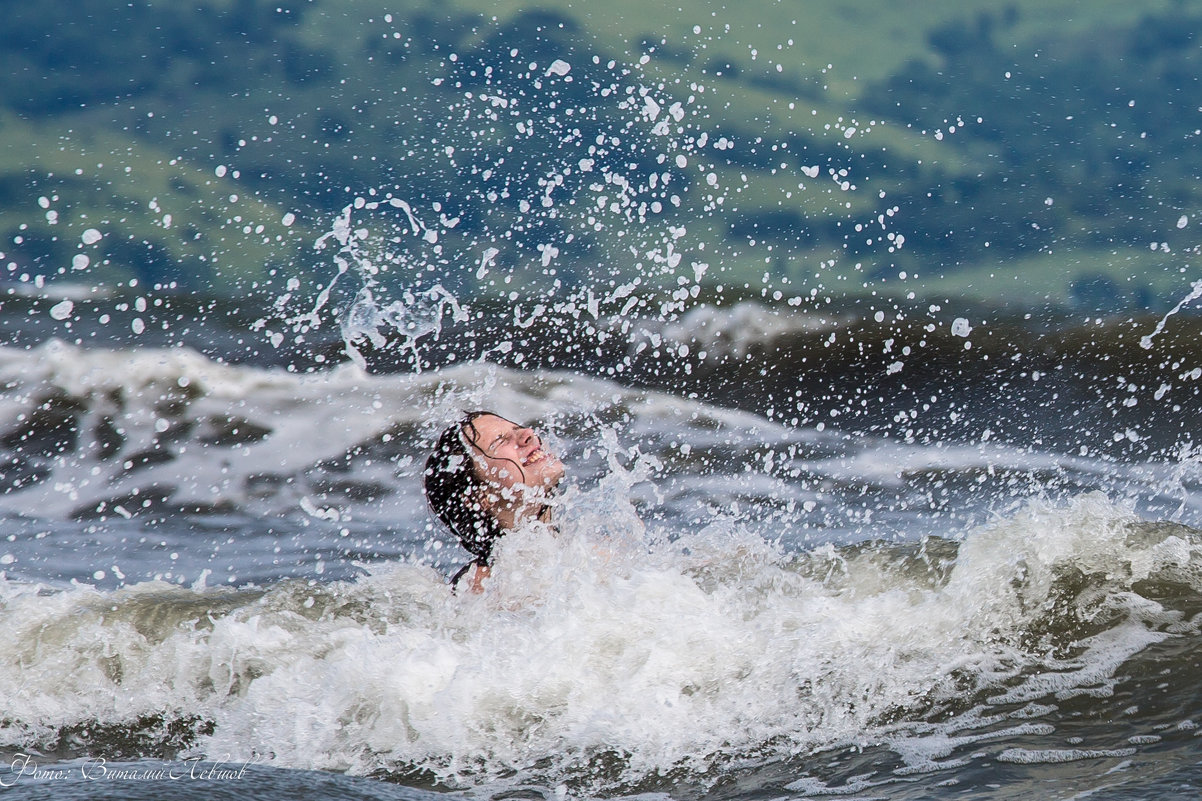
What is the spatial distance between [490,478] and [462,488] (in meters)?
0.12

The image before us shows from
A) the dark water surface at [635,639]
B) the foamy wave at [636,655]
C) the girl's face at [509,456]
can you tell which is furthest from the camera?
the girl's face at [509,456]

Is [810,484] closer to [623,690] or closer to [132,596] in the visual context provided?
[132,596]

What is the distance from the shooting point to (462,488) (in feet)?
13.4

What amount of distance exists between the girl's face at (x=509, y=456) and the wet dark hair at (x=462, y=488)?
0.02 metres

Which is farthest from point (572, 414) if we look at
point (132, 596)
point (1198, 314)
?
point (1198, 314)

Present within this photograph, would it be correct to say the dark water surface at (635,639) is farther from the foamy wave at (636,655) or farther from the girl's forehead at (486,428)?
the girl's forehead at (486,428)

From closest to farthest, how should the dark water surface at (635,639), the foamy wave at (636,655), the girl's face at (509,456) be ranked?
the dark water surface at (635,639), the foamy wave at (636,655), the girl's face at (509,456)

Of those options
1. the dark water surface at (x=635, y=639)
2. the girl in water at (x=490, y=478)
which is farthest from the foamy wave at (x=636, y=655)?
the girl in water at (x=490, y=478)

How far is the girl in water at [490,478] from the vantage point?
13.3ft

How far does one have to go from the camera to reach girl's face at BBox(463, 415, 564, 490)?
405 cm

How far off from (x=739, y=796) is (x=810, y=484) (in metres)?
6.10

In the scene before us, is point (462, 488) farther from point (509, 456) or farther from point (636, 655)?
point (636, 655)

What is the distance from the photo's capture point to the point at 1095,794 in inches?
84.0

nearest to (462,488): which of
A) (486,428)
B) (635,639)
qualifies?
(486,428)
